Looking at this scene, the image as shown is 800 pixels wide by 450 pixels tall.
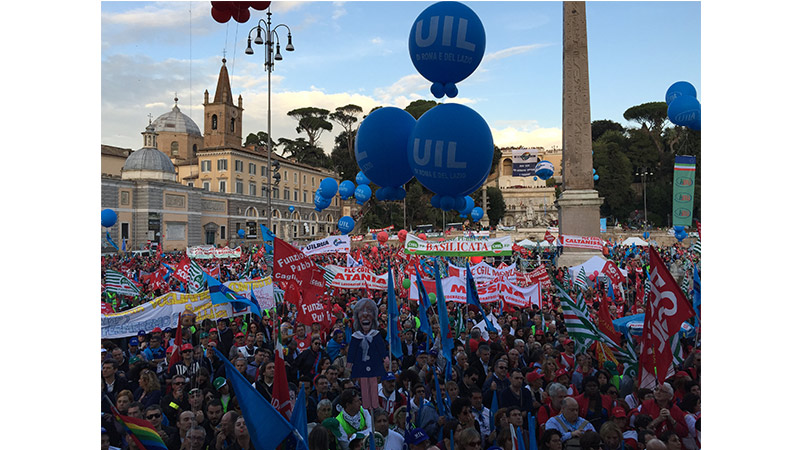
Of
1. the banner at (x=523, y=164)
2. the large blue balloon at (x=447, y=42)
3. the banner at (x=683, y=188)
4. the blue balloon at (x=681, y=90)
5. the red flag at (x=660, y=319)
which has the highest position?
the banner at (x=523, y=164)

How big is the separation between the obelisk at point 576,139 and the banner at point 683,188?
4068 mm

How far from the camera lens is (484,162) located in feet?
18.8

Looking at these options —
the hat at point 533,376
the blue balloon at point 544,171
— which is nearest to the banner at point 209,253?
the blue balloon at point 544,171

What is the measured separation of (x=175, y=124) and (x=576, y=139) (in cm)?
5634

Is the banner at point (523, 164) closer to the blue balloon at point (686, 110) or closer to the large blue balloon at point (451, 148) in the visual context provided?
the blue balloon at point (686, 110)

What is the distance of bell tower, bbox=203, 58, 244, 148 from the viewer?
63.0 metres

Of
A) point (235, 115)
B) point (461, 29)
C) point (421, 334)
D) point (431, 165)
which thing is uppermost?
point (235, 115)

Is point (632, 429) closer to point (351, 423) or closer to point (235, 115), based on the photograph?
point (351, 423)

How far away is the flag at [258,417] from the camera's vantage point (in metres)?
3.38

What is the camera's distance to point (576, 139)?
1571 centimetres

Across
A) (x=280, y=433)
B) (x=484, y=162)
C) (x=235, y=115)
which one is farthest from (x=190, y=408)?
Result: (x=235, y=115)

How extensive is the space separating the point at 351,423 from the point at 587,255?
471 inches

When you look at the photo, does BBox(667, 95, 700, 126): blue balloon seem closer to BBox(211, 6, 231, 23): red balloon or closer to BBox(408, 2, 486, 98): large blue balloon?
BBox(408, 2, 486, 98): large blue balloon

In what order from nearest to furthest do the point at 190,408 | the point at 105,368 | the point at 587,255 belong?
the point at 190,408 < the point at 105,368 < the point at 587,255
